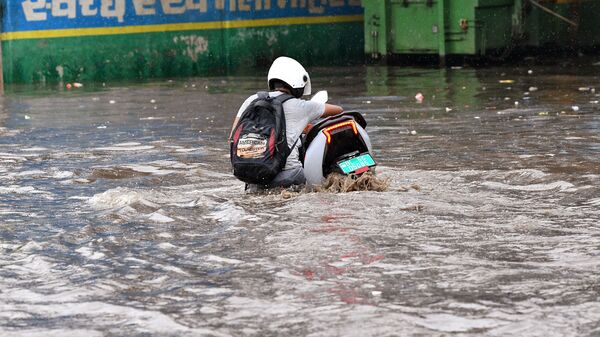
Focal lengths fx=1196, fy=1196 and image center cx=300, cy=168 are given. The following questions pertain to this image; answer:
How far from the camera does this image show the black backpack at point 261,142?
8.58 meters

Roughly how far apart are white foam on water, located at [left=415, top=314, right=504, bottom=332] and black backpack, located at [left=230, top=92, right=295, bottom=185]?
3310 millimetres

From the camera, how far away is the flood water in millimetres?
5582

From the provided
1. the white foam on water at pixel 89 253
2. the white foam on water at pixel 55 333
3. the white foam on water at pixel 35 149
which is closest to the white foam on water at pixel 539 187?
the white foam on water at pixel 89 253

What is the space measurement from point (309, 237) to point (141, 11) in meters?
15.3

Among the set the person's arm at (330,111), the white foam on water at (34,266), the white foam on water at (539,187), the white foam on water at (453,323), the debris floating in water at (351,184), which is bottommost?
the white foam on water at (539,187)

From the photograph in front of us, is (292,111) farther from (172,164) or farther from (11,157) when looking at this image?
(11,157)

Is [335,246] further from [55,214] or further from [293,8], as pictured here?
[293,8]

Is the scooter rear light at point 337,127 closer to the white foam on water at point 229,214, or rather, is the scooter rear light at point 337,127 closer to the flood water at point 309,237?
the flood water at point 309,237

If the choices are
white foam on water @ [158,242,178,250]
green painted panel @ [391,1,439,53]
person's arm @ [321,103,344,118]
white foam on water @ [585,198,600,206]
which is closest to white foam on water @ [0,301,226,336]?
white foam on water @ [158,242,178,250]

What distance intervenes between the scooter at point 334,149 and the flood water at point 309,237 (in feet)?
0.91

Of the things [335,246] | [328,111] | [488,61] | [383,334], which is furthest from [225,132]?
[488,61]

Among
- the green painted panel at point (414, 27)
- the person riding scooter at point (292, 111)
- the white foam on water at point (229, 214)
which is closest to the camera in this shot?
the white foam on water at point (229, 214)

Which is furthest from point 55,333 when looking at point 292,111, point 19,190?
point 19,190

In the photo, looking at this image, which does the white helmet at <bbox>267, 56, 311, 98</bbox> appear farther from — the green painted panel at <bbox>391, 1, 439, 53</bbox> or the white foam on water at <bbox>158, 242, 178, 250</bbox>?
the green painted panel at <bbox>391, 1, 439, 53</bbox>
